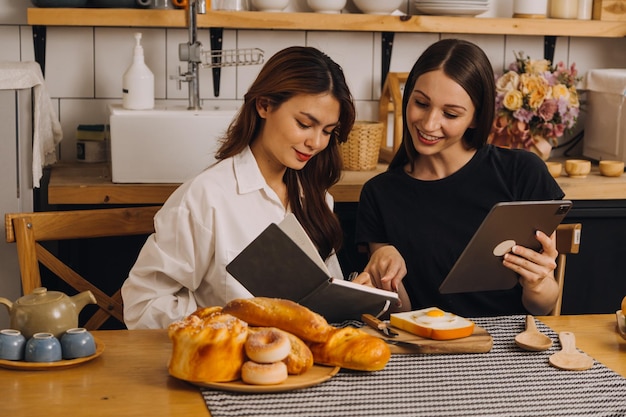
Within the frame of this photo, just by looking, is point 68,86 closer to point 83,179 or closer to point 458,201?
point 83,179

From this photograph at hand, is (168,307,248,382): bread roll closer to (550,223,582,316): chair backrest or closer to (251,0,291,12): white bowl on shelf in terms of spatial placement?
(550,223,582,316): chair backrest

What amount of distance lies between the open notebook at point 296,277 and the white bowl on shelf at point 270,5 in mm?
1598

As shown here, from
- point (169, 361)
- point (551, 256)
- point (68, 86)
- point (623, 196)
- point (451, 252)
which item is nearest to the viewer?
point (169, 361)

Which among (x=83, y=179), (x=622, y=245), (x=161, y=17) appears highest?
(x=161, y=17)

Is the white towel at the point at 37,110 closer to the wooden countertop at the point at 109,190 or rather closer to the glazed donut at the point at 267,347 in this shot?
the wooden countertop at the point at 109,190

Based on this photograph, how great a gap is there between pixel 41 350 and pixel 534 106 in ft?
6.80

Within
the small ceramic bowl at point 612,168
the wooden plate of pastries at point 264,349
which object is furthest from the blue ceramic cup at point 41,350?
the small ceramic bowl at point 612,168

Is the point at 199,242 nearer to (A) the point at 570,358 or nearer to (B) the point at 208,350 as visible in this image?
(B) the point at 208,350

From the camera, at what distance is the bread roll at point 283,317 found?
4.75 ft

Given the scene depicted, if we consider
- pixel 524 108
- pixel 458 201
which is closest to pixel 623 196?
pixel 524 108

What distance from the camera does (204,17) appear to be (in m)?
3.02

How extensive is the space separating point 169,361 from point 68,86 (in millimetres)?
1933

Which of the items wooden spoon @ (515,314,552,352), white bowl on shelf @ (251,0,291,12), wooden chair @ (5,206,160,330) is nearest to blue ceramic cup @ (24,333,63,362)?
wooden chair @ (5,206,160,330)

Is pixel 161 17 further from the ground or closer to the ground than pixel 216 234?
further from the ground
